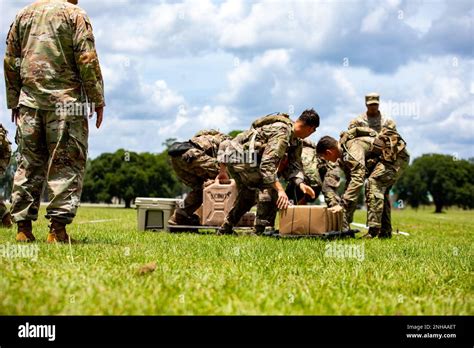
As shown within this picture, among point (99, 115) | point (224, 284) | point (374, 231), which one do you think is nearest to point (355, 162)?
point (374, 231)

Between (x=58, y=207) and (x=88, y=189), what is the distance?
7885cm

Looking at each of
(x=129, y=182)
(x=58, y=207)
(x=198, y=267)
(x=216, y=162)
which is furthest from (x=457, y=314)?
(x=129, y=182)

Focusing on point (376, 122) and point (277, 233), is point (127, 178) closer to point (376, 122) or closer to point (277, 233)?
point (376, 122)

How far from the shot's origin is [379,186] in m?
11.8

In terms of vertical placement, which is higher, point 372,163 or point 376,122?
point 376,122

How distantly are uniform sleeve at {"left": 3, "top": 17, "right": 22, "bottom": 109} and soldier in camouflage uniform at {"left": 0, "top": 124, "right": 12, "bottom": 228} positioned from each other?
180 inches

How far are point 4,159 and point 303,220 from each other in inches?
222

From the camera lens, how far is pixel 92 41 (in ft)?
22.8

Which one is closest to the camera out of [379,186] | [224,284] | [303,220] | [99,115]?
[224,284]

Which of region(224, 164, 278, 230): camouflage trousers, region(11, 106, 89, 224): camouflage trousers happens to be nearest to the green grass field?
region(11, 106, 89, 224): camouflage trousers

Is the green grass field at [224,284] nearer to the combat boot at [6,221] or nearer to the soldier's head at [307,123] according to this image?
the soldier's head at [307,123]

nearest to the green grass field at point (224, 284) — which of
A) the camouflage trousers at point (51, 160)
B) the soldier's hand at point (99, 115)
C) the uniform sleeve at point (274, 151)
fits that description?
the camouflage trousers at point (51, 160)

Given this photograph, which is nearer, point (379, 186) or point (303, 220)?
point (303, 220)
